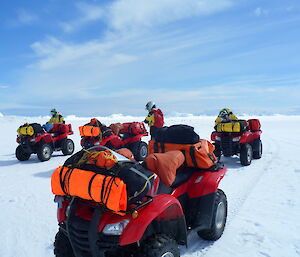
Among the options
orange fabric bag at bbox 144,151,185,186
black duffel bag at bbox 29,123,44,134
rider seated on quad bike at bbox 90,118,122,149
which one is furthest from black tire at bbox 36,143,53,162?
orange fabric bag at bbox 144,151,185,186

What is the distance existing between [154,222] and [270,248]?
1.67m

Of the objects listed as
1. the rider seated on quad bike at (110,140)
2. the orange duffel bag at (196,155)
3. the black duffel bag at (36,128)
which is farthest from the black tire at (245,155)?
the black duffel bag at (36,128)

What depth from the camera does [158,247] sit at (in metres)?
2.25

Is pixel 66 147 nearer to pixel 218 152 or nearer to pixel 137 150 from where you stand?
pixel 137 150

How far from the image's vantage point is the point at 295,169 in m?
7.18

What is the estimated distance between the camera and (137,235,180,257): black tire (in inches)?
87.7

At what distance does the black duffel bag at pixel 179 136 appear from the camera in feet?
10.9

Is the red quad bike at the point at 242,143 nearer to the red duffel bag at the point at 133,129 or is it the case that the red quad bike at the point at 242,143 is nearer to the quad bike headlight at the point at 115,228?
the red duffel bag at the point at 133,129

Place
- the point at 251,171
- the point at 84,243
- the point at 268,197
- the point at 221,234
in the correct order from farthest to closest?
1. the point at 251,171
2. the point at 268,197
3. the point at 221,234
4. the point at 84,243

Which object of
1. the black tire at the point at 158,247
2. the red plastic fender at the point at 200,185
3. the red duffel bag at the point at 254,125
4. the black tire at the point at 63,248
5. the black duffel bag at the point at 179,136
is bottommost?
the black tire at the point at 63,248

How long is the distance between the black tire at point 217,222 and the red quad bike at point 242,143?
4.40 m

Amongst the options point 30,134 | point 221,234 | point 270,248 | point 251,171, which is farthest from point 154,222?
point 30,134

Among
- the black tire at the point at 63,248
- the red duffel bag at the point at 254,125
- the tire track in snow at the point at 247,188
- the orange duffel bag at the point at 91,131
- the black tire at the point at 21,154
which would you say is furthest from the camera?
the black tire at the point at 21,154

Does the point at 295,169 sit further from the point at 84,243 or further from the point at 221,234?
the point at 84,243
